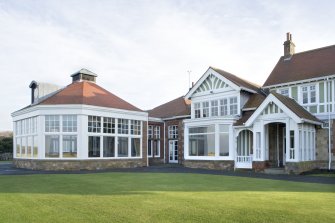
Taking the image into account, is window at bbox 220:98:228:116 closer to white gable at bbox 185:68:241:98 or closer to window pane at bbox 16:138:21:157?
Result: white gable at bbox 185:68:241:98

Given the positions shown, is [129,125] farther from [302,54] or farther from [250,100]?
[302,54]

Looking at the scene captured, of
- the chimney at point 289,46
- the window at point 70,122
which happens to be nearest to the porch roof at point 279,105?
the chimney at point 289,46

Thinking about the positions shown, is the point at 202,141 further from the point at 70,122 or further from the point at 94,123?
the point at 70,122

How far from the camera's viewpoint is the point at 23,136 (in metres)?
27.6

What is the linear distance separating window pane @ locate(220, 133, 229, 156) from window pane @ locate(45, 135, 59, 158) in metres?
11.7

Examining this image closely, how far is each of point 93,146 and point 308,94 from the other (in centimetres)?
1552

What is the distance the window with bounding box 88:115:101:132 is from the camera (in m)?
25.0

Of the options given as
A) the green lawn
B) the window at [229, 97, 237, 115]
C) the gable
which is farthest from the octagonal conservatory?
the green lawn

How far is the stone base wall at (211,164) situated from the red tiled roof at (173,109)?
5927 millimetres

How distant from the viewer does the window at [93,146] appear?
981 inches

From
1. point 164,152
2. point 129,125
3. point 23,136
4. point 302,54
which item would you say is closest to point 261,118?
point 302,54

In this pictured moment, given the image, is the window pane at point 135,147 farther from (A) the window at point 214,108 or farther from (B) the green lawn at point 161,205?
(B) the green lawn at point 161,205

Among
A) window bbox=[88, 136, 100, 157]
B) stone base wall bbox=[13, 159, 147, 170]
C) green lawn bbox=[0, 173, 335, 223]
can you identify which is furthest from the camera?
window bbox=[88, 136, 100, 157]

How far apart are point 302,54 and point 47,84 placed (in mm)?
22184
